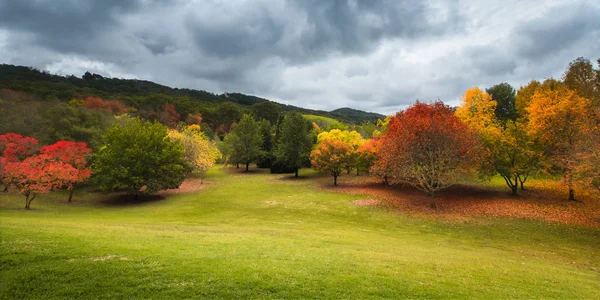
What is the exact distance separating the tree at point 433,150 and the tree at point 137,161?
2723 centimetres

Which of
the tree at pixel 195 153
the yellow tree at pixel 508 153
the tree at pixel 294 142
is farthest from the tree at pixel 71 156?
the yellow tree at pixel 508 153

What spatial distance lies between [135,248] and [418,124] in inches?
1194

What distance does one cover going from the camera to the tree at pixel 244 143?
209 feet

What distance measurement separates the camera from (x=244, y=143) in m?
64.2

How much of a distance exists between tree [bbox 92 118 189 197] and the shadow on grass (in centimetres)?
99

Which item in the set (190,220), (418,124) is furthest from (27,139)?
(418,124)

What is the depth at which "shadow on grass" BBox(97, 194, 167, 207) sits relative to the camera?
34.1m

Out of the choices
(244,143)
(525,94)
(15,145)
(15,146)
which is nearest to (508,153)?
(525,94)

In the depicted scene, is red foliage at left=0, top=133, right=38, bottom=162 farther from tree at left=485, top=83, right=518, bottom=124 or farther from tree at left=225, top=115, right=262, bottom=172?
tree at left=485, top=83, right=518, bottom=124

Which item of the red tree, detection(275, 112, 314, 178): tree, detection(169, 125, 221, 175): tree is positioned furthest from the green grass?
detection(275, 112, 314, 178): tree

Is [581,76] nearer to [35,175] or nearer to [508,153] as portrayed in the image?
[508,153]

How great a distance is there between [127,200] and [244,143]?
101ft

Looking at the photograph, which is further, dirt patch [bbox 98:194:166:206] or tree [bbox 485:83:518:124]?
tree [bbox 485:83:518:124]

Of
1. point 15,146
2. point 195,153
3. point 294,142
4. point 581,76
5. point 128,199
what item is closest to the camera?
point 15,146
